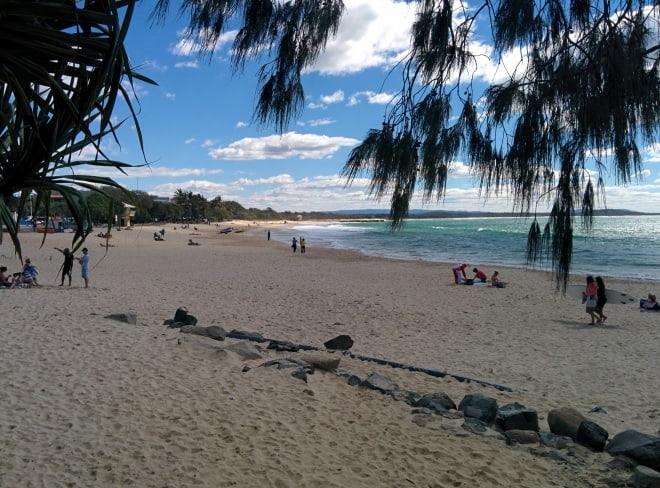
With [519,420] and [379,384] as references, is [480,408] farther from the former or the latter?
[379,384]

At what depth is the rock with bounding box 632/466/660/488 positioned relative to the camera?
351 cm

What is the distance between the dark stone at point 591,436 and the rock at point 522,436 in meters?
0.41

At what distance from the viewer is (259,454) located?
3.93 m

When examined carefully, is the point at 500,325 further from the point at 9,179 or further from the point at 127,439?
the point at 9,179

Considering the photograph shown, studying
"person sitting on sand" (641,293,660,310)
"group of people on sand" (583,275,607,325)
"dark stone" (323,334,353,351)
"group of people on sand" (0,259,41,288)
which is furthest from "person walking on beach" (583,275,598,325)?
"group of people on sand" (0,259,41,288)

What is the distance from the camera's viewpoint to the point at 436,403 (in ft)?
17.2

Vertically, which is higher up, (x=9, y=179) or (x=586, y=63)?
(x=586, y=63)

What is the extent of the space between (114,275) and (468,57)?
1722cm

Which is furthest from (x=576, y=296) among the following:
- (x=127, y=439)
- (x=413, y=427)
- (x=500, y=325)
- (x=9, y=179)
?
(x=9, y=179)

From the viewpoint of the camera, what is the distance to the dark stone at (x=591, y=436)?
14.5 ft

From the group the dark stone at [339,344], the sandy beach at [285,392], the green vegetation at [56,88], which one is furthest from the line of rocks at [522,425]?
the green vegetation at [56,88]

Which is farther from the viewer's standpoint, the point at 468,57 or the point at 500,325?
the point at 500,325

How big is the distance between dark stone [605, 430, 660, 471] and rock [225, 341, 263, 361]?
419cm

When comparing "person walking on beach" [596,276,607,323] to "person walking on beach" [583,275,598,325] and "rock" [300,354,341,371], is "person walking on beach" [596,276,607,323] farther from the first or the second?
"rock" [300,354,341,371]
